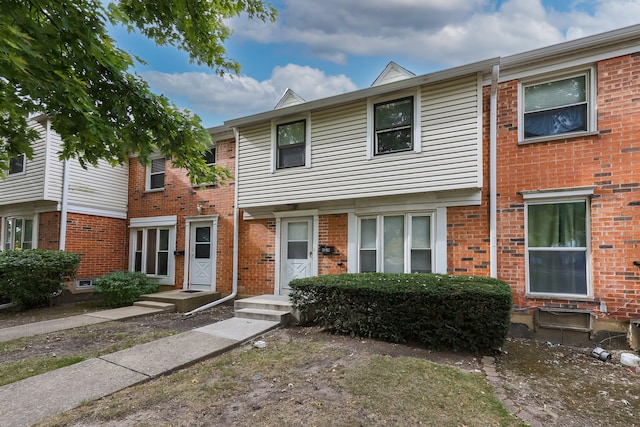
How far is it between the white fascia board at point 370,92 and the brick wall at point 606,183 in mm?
1870

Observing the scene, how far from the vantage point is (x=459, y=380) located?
3898 millimetres

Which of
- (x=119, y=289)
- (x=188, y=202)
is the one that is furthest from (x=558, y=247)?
(x=119, y=289)

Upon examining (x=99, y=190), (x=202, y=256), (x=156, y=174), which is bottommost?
(x=202, y=256)

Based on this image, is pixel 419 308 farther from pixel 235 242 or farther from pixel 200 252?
pixel 200 252

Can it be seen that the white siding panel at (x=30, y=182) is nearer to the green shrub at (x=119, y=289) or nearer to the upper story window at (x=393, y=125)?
the green shrub at (x=119, y=289)

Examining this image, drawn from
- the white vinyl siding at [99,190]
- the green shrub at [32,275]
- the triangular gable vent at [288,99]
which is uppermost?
the triangular gable vent at [288,99]

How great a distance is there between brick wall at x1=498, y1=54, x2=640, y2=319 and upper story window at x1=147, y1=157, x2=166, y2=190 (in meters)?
10.4

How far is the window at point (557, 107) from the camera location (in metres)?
6.00

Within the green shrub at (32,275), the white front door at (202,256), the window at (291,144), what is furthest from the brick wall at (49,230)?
the window at (291,144)

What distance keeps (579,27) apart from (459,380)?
691 centimetres

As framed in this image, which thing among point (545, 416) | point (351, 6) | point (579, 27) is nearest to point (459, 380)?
point (545, 416)

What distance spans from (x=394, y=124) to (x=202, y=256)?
6.89m

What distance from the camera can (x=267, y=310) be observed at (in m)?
6.98

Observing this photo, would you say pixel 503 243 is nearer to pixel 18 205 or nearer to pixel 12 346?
pixel 12 346
